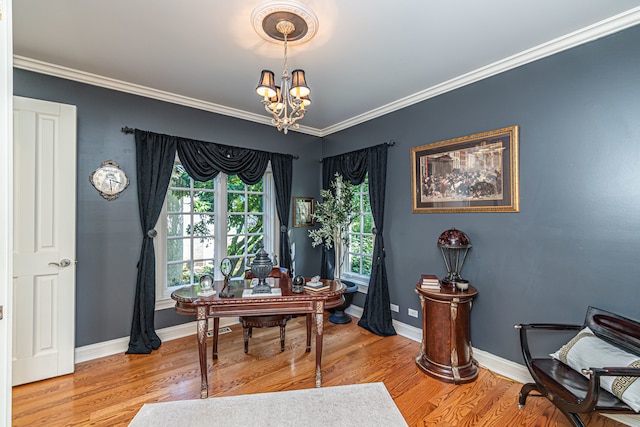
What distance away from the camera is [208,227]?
3.69m

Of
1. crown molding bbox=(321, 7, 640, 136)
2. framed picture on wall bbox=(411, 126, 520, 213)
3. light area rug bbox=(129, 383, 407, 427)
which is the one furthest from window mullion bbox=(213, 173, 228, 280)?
framed picture on wall bbox=(411, 126, 520, 213)

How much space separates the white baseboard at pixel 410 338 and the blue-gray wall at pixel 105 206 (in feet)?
0.23

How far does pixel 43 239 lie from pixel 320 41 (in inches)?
118

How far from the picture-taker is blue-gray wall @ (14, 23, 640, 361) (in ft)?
6.72

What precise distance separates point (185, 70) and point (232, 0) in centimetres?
115

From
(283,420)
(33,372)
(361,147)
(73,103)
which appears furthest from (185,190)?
(283,420)

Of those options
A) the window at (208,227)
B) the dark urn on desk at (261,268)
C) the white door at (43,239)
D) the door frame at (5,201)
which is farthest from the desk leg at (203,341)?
the white door at (43,239)

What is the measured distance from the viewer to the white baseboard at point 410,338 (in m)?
2.44

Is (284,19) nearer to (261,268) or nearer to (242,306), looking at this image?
(261,268)

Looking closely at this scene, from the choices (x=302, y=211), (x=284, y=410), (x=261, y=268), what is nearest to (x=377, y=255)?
(x=302, y=211)

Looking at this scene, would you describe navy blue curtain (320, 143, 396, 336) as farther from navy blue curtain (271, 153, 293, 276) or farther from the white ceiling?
navy blue curtain (271, 153, 293, 276)

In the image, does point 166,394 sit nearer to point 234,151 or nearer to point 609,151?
point 234,151

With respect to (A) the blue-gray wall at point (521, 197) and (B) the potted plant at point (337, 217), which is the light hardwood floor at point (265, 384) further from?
(B) the potted plant at point (337, 217)

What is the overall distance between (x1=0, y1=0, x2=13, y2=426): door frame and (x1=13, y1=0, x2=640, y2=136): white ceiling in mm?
977
